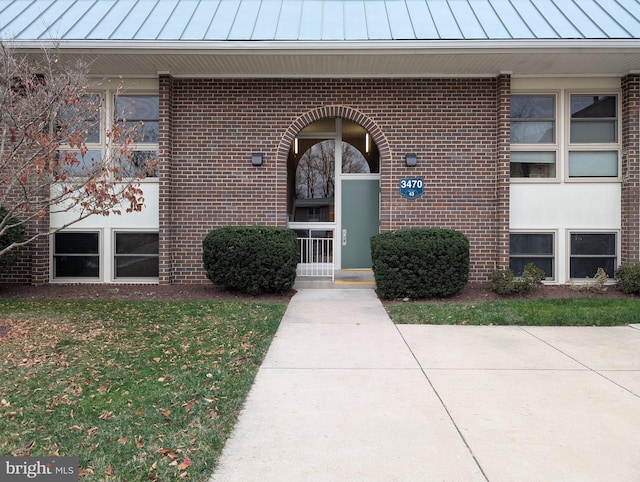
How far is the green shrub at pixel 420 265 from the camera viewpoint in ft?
23.9

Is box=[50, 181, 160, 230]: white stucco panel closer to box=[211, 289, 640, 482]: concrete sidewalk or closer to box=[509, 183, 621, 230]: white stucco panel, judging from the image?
box=[211, 289, 640, 482]: concrete sidewalk

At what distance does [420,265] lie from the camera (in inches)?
288

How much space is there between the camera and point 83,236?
883 cm

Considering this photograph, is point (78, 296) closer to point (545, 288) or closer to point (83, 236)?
point (83, 236)

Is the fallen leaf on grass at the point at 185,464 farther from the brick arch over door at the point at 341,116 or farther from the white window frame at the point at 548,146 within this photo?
the white window frame at the point at 548,146

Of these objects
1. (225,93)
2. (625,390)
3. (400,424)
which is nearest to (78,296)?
(225,93)

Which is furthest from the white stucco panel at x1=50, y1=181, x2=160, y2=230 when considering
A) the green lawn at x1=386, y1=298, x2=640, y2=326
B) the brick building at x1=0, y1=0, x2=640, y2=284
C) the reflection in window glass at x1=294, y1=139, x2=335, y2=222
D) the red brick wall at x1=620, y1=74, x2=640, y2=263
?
the red brick wall at x1=620, y1=74, x2=640, y2=263

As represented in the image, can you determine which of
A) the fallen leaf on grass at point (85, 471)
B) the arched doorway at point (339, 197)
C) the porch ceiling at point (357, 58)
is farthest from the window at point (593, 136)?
the fallen leaf on grass at point (85, 471)

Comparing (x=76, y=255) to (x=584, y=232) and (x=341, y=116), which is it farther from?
(x=584, y=232)

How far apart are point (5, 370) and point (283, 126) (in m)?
6.18

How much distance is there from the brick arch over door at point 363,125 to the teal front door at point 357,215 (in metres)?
0.93

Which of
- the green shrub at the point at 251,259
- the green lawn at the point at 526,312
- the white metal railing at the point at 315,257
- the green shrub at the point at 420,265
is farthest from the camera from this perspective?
the white metal railing at the point at 315,257

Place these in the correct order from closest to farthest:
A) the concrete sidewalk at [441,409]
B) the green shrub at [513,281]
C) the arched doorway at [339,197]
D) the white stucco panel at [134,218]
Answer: the concrete sidewalk at [441,409], the green shrub at [513,281], the white stucco panel at [134,218], the arched doorway at [339,197]

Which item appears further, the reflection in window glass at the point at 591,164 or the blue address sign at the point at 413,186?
the reflection in window glass at the point at 591,164
